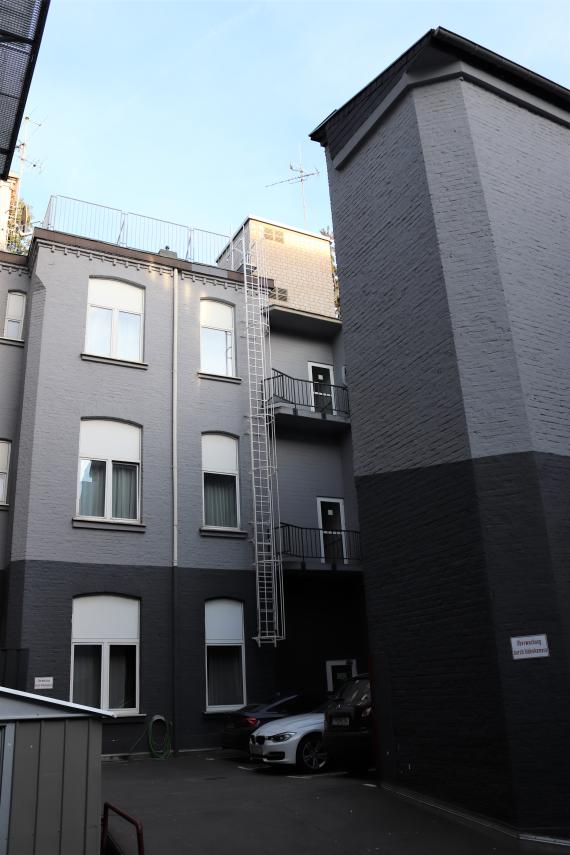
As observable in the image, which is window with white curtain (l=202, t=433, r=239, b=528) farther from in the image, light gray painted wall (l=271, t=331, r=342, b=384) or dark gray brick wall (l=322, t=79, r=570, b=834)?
dark gray brick wall (l=322, t=79, r=570, b=834)

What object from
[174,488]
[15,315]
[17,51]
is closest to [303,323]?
[174,488]

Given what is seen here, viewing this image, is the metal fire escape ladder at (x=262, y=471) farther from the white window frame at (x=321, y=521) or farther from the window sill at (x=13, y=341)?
the window sill at (x=13, y=341)

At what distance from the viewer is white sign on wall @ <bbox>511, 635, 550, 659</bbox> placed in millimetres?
8953

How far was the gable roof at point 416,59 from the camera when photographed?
38.9 ft

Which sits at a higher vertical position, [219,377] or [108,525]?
[219,377]

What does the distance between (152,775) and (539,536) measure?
858cm

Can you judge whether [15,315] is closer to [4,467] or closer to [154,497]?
[4,467]

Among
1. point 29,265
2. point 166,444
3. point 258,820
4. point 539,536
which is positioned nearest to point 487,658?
point 539,536

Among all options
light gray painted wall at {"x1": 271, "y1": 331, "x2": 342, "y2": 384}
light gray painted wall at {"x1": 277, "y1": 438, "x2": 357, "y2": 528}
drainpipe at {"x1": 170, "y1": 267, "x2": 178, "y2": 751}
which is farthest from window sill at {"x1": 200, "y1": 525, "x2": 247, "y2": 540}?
light gray painted wall at {"x1": 271, "y1": 331, "x2": 342, "y2": 384}

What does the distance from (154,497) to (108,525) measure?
1.35 m

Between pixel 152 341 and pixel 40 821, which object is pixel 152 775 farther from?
pixel 152 341

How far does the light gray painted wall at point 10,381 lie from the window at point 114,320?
1714mm

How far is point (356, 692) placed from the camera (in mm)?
12656

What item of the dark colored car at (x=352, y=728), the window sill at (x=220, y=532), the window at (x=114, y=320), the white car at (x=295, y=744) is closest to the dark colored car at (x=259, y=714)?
the white car at (x=295, y=744)
